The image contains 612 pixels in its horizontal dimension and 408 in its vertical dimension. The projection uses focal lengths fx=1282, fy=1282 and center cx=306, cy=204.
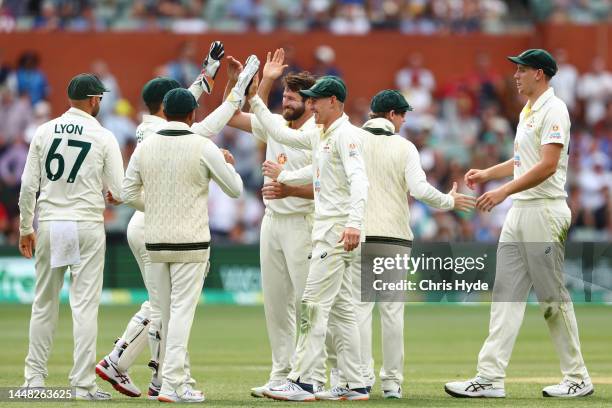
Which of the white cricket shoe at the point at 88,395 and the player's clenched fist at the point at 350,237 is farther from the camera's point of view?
the white cricket shoe at the point at 88,395

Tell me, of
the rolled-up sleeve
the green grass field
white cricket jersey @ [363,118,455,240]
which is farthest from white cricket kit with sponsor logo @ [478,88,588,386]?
the rolled-up sleeve

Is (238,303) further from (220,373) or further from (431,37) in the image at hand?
(220,373)

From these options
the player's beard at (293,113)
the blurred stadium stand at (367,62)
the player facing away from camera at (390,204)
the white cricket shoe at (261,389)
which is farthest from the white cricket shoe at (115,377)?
the blurred stadium stand at (367,62)

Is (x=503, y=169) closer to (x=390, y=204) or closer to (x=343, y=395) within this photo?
(x=390, y=204)

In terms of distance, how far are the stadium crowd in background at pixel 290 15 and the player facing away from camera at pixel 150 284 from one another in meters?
15.3

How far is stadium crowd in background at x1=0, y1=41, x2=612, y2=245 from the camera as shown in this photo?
23.7m

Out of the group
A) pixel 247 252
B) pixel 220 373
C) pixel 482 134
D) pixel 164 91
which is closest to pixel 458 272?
pixel 220 373

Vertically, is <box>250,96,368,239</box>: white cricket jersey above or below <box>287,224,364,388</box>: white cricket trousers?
above

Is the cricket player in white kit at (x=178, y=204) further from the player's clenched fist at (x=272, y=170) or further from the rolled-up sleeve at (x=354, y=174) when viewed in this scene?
the rolled-up sleeve at (x=354, y=174)

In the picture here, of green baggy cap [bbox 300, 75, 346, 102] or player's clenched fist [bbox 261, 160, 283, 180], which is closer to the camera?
green baggy cap [bbox 300, 75, 346, 102]

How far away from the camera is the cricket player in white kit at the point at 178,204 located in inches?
396

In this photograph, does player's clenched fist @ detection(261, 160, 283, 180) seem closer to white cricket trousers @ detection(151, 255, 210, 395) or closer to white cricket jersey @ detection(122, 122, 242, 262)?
white cricket jersey @ detection(122, 122, 242, 262)

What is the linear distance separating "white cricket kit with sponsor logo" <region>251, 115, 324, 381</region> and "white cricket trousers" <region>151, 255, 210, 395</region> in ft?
3.39

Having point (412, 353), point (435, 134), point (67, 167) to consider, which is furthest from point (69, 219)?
point (435, 134)
